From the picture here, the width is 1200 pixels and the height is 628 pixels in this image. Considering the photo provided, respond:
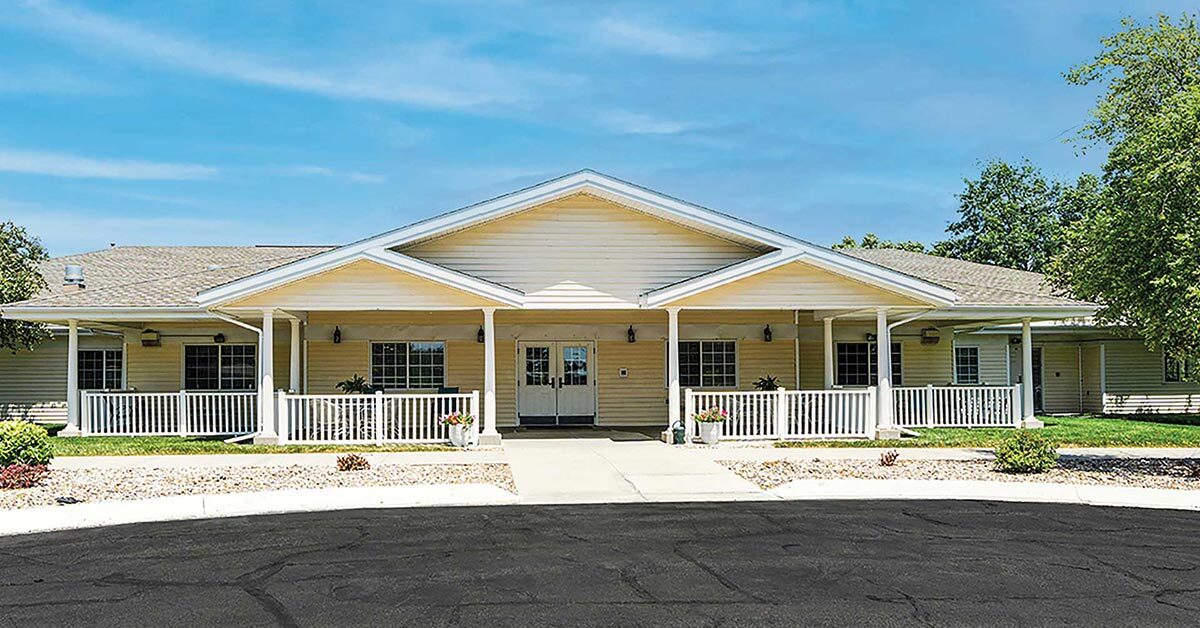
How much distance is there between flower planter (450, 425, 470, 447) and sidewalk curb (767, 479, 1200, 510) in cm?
696

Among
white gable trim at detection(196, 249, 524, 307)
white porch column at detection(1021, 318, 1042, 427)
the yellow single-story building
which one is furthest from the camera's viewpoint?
white porch column at detection(1021, 318, 1042, 427)

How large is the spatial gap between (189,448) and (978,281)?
Answer: 19.1 m

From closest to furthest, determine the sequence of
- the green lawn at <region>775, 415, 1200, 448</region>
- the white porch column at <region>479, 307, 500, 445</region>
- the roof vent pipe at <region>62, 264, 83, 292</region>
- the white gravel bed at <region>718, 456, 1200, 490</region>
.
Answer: the white gravel bed at <region>718, 456, 1200, 490</region>, the green lawn at <region>775, 415, 1200, 448</region>, the white porch column at <region>479, 307, 500, 445</region>, the roof vent pipe at <region>62, 264, 83, 292</region>

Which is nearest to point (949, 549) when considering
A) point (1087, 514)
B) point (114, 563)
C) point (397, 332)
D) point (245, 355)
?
point (1087, 514)

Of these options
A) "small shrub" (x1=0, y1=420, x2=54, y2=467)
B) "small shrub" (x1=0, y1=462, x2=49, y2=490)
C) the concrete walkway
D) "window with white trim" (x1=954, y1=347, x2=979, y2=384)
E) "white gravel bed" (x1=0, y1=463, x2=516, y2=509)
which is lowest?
the concrete walkway

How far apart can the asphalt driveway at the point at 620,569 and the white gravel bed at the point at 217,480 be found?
7.23 ft

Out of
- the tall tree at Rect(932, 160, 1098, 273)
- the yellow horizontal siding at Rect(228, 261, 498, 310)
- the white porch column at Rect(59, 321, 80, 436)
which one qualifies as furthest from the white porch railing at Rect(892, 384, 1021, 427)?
the tall tree at Rect(932, 160, 1098, 273)

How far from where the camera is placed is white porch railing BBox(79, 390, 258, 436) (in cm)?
2153

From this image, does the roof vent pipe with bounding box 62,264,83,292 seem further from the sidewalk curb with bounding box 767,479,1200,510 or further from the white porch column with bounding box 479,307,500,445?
the sidewalk curb with bounding box 767,479,1200,510

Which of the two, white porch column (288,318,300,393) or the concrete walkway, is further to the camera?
white porch column (288,318,300,393)

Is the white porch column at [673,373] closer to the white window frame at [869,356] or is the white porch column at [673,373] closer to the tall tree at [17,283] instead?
the white window frame at [869,356]

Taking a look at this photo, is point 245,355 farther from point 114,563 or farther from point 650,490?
point 114,563

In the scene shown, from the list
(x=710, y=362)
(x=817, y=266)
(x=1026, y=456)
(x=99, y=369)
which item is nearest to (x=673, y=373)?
(x=817, y=266)

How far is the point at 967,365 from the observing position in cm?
2748
